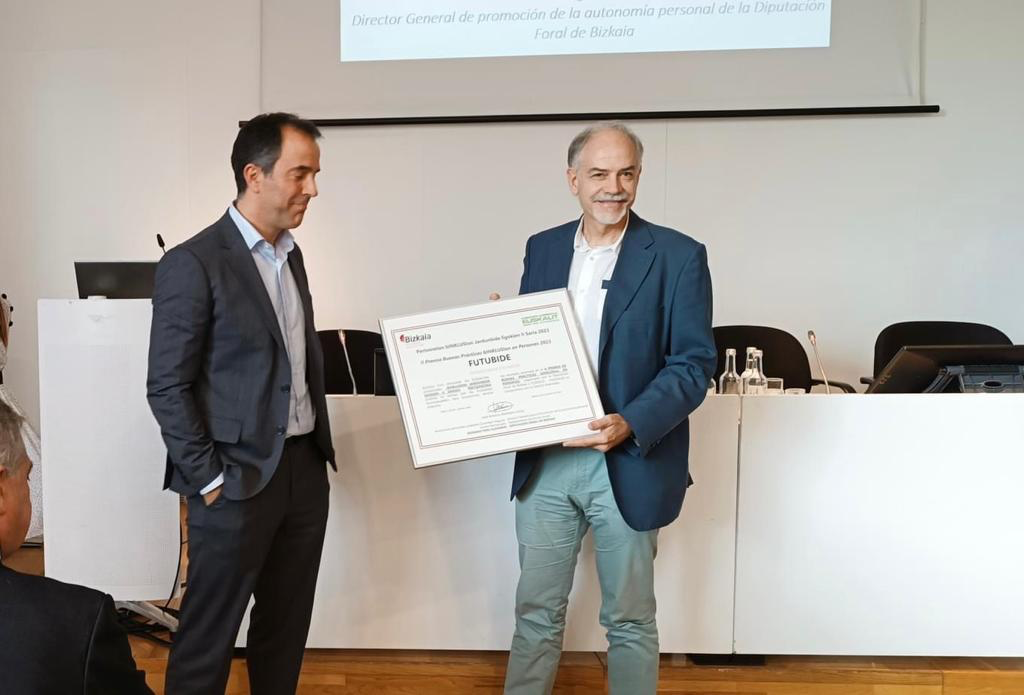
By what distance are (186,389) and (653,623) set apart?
46.1 inches

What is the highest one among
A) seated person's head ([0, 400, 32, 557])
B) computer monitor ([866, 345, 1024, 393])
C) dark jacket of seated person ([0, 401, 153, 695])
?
computer monitor ([866, 345, 1024, 393])

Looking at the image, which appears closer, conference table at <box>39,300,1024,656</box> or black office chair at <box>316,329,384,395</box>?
conference table at <box>39,300,1024,656</box>

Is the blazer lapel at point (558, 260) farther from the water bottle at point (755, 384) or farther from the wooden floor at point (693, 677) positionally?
the wooden floor at point (693, 677)

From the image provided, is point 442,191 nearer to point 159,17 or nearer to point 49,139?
point 159,17

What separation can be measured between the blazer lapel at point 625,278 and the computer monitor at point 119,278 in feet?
5.42

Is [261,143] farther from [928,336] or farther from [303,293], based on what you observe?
[928,336]

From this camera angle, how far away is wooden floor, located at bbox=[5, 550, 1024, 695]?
87.0 inches

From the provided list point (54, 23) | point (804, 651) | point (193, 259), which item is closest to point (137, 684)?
point (193, 259)

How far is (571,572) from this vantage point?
1.91 m

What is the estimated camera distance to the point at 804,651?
2238mm

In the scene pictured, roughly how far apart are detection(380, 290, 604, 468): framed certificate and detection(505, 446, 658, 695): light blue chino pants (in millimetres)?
123

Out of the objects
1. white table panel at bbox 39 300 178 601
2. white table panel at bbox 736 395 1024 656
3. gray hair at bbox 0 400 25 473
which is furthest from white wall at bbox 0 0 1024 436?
gray hair at bbox 0 400 25 473

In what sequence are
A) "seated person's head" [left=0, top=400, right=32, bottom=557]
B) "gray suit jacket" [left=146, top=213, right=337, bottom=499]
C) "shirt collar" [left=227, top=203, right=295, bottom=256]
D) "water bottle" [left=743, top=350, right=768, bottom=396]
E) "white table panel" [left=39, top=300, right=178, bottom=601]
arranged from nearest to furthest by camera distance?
1. "seated person's head" [left=0, top=400, right=32, bottom=557]
2. "gray suit jacket" [left=146, top=213, right=337, bottom=499]
3. "shirt collar" [left=227, top=203, right=295, bottom=256]
4. "white table panel" [left=39, top=300, right=178, bottom=601]
5. "water bottle" [left=743, top=350, right=768, bottom=396]

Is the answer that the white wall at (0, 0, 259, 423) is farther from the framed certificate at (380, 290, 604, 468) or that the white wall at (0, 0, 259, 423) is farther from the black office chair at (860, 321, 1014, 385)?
the black office chair at (860, 321, 1014, 385)
